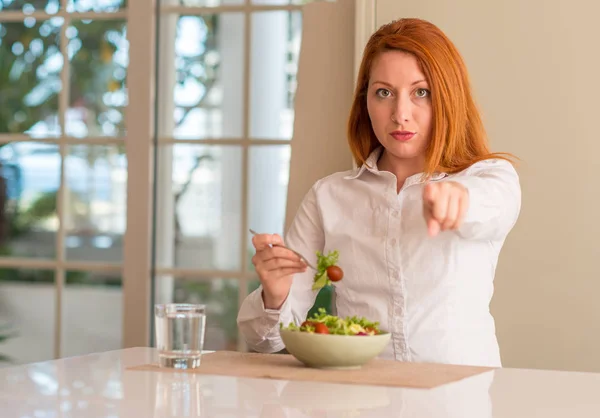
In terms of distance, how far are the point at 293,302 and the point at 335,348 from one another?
0.59 m

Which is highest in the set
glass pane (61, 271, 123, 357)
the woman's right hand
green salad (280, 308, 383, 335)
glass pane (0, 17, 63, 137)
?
glass pane (0, 17, 63, 137)

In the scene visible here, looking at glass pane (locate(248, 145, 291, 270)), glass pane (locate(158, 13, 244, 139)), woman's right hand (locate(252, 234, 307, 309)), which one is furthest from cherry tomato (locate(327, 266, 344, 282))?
glass pane (locate(158, 13, 244, 139))

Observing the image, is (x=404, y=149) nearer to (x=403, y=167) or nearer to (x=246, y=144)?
(x=403, y=167)

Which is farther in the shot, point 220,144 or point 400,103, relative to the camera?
point 220,144

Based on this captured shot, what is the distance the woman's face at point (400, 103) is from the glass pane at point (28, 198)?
2912mm

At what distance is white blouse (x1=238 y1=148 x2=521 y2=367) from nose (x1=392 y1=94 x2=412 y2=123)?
148mm

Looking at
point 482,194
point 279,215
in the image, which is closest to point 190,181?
point 279,215

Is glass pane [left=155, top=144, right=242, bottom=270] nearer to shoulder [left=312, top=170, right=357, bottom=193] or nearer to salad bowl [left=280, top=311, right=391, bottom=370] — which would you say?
shoulder [left=312, top=170, right=357, bottom=193]

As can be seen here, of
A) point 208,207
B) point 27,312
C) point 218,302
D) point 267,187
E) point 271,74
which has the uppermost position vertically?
point 271,74

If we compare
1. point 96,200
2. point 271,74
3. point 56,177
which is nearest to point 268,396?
point 271,74

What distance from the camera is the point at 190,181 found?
136 inches

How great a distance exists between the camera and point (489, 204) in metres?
1.64

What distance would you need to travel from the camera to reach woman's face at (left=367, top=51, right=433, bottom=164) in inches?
72.4

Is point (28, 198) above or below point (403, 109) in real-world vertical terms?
below
